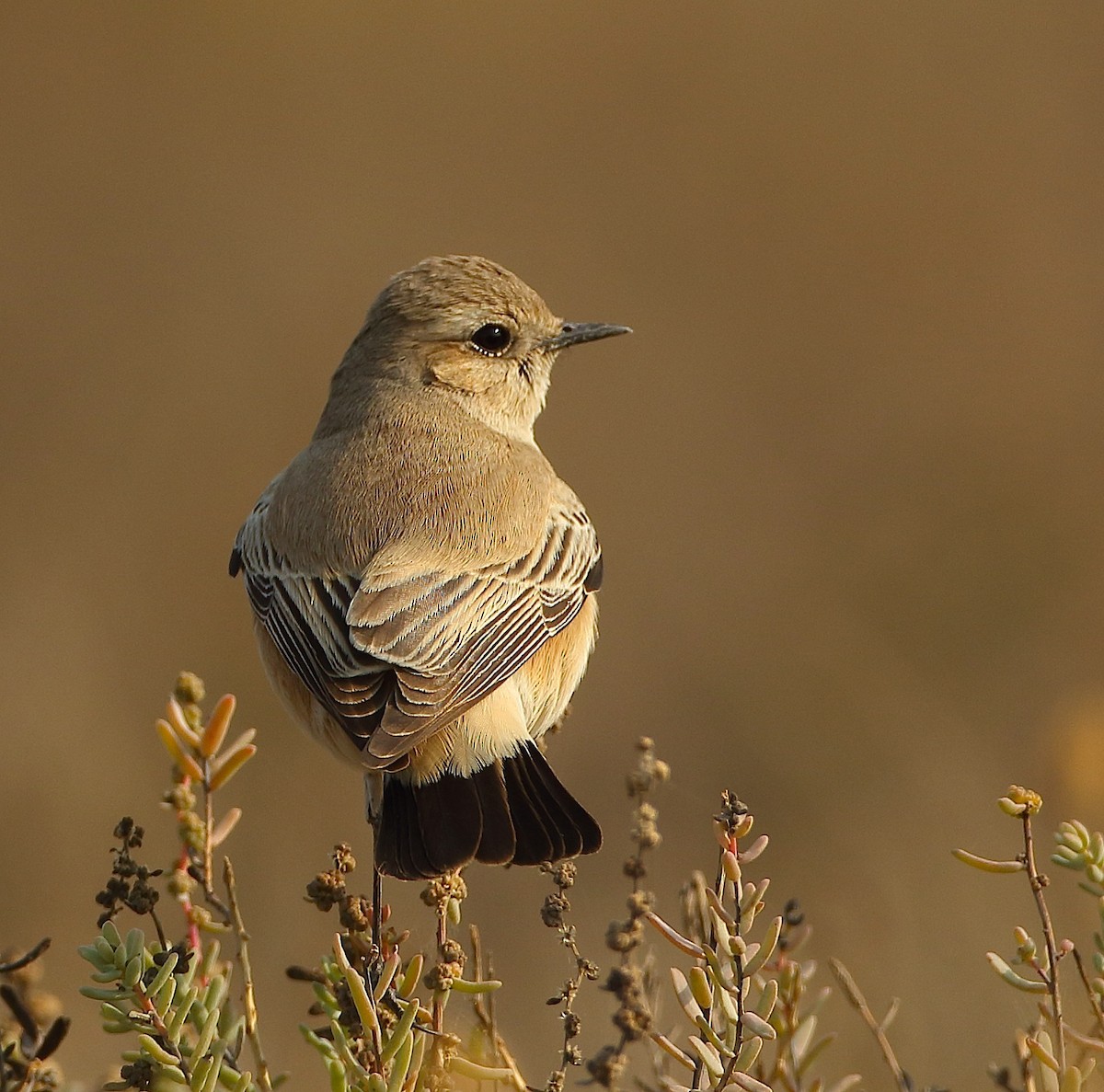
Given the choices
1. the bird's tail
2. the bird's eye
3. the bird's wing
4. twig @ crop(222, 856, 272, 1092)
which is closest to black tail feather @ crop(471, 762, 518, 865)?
the bird's tail

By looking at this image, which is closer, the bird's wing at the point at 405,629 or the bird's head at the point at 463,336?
the bird's wing at the point at 405,629

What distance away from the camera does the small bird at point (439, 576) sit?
12.5 ft

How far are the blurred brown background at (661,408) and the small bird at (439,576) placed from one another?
0.89 metres

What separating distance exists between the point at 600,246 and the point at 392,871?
25.8 ft

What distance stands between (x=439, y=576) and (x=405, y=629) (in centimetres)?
29

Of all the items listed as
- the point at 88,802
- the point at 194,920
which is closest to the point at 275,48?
the point at 88,802

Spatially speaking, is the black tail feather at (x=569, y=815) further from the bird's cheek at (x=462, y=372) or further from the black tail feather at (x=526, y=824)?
the bird's cheek at (x=462, y=372)

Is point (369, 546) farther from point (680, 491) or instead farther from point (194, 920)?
point (680, 491)

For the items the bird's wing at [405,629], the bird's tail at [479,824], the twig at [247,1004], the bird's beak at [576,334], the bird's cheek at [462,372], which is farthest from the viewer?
the bird's beak at [576,334]

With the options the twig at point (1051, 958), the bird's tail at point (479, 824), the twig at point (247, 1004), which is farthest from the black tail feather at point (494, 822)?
the twig at point (1051, 958)

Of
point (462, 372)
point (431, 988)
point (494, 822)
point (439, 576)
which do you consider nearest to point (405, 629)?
point (439, 576)

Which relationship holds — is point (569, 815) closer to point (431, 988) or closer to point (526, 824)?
point (526, 824)

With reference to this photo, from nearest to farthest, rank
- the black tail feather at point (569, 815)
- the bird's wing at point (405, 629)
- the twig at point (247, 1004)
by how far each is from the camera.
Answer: the twig at point (247, 1004) < the black tail feather at point (569, 815) < the bird's wing at point (405, 629)

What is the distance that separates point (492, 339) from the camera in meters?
5.61
